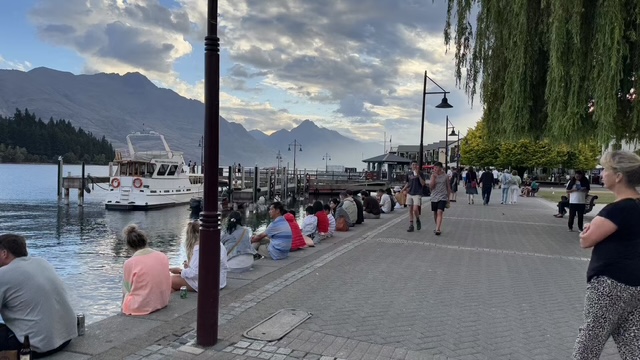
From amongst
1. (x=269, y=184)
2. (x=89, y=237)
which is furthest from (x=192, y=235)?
(x=269, y=184)

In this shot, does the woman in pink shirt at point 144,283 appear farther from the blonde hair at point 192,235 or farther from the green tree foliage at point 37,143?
the green tree foliage at point 37,143

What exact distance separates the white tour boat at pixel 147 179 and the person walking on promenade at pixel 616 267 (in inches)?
1377

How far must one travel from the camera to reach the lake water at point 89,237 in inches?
419

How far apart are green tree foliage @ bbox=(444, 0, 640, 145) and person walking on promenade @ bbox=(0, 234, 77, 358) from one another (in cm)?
1088

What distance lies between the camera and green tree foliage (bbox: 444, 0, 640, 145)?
10.6 metres

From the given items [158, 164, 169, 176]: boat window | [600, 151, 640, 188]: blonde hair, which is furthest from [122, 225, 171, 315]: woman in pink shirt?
[158, 164, 169, 176]: boat window

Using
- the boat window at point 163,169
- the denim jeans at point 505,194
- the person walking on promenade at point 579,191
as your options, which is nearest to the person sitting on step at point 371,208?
the person walking on promenade at point 579,191

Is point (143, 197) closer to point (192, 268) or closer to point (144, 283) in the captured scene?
point (192, 268)

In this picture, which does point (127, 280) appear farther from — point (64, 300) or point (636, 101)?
point (636, 101)

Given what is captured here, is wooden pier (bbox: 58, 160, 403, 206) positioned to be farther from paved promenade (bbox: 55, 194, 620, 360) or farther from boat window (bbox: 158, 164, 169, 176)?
paved promenade (bbox: 55, 194, 620, 360)

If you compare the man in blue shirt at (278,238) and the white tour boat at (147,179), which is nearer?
the man in blue shirt at (278,238)

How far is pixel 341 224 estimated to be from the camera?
13828 mm

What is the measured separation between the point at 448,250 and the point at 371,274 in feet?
10.9

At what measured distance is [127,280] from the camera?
225 inches
